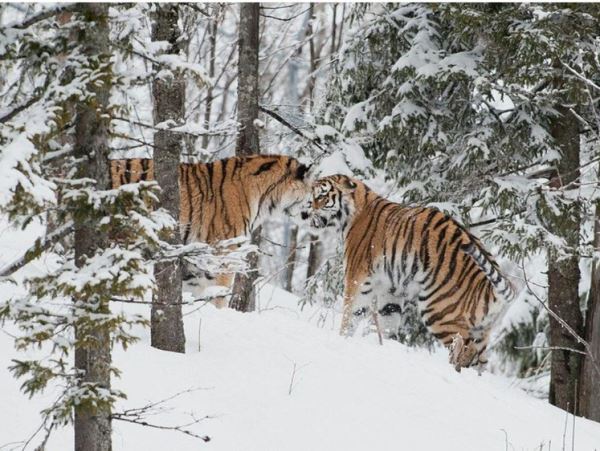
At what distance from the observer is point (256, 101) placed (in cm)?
888

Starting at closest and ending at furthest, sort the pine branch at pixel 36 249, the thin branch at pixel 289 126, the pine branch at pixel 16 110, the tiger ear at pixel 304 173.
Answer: the pine branch at pixel 36 249 < the pine branch at pixel 16 110 < the thin branch at pixel 289 126 < the tiger ear at pixel 304 173

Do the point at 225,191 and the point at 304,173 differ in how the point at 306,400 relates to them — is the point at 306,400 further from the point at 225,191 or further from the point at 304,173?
the point at 304,173

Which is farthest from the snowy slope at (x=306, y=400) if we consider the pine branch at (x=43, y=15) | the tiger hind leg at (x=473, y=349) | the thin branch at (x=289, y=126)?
the thin branch at (x=289, y=126)

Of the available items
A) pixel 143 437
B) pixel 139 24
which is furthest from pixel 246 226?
pixel 139 24

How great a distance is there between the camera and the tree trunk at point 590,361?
8.70m

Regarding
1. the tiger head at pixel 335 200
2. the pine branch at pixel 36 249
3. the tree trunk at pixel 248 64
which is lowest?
the pine branch at pixel 36 249

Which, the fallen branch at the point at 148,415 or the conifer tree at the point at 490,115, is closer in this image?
the fallen branch at the point at 148,415

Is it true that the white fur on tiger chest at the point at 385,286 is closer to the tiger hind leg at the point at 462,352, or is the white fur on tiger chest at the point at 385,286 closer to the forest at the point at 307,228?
the forest at the point at 307,228

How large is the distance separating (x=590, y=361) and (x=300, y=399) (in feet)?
13.7

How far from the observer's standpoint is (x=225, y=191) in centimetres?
912

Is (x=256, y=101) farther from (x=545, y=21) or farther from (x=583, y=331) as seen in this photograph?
(x=583, y=331)

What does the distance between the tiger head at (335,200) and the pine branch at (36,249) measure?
18.6ft

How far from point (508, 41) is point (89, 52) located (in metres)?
5.20

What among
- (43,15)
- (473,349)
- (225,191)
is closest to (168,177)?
(43,15)
